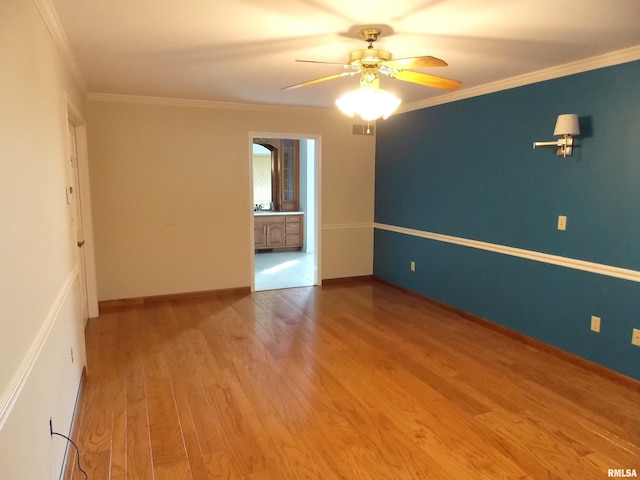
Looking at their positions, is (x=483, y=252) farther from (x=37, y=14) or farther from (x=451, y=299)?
(x=37, y=14)

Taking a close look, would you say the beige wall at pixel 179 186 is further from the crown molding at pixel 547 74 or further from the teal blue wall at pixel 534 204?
the crown molding at pixel 547 74

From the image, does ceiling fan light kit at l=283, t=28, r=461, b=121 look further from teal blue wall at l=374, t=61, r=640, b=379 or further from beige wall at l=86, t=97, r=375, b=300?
beige wall at l=86, t=97, r=375, b=300

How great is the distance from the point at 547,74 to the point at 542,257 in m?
1.50

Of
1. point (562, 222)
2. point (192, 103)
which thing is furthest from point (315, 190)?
point (562, 222)

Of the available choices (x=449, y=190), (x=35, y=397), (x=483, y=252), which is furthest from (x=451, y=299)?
(x=35, y=397)

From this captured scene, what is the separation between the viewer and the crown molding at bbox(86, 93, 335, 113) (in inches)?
182

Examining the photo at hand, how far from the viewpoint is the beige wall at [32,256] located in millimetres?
1425

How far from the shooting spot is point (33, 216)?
1852 mm

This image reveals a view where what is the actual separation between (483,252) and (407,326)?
1049 mm

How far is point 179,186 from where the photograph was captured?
5074 millimetres

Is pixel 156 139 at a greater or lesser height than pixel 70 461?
greater

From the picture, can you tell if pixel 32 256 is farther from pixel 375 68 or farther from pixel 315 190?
→ pixel 315 190

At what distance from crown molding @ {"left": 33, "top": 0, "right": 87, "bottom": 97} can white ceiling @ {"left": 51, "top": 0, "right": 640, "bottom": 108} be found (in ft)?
0.13

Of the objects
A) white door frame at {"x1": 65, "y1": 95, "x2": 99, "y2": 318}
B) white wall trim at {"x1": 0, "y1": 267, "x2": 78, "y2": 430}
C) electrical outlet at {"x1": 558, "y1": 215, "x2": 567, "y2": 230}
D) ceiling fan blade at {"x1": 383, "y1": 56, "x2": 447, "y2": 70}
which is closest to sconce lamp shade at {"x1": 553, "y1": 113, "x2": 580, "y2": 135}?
electrical outlet at {"x1": 558, "y1": 215, "x2": 567, "y2": 230}
